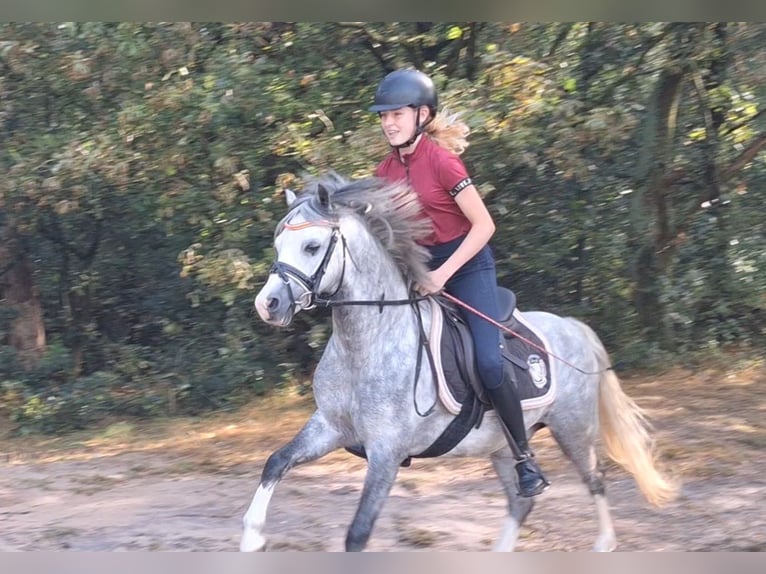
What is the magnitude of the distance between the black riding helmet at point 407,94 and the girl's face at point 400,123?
2 centimetres

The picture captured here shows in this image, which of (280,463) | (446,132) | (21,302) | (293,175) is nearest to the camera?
(280,463)

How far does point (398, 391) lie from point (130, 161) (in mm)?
5494

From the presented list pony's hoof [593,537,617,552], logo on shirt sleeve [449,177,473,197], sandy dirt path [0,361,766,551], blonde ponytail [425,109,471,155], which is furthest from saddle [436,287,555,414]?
sandy dirt path [0,361,766,551]

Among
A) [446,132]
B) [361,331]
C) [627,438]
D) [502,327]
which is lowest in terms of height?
[627,438]

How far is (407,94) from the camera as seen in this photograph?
485 cm

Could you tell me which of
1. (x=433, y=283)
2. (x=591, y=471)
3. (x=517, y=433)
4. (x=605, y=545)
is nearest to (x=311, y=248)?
(x=433, y=283)

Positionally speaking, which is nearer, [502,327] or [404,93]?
[404,93]

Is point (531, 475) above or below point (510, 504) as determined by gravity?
above

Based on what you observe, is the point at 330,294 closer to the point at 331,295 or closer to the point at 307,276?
the point at 331,295

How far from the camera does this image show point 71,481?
822 cm

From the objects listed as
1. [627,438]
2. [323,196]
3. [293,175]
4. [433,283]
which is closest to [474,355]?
[433,283]

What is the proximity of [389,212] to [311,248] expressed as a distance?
0.48 metres

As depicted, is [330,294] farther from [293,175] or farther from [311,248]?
[293,175]

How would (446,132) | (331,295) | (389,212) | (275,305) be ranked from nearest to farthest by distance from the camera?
1. (275,305)
2. (331,295)
3. (389,212)
4. (446,132)
